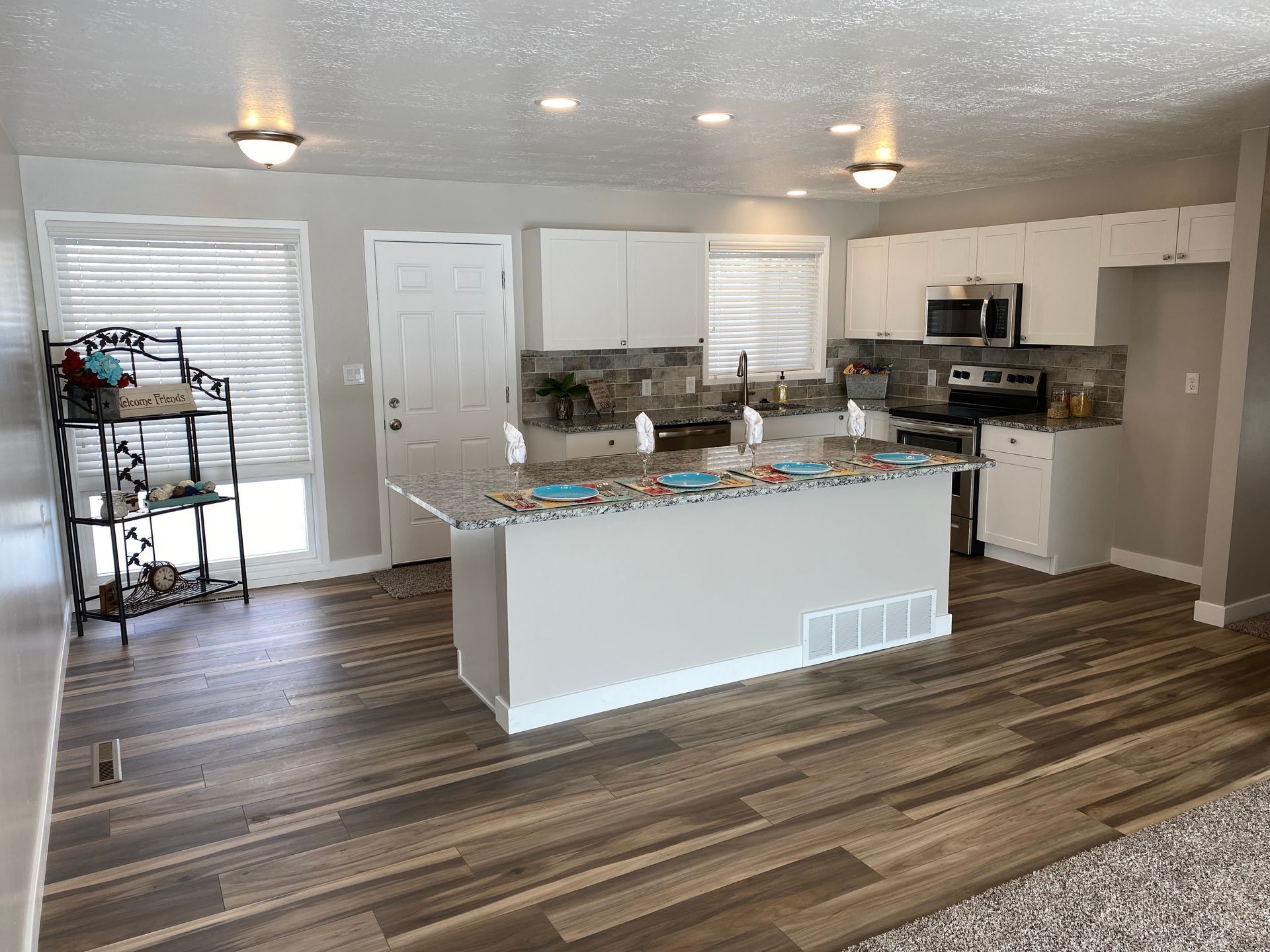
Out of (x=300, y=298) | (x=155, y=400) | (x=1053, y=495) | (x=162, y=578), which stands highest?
(x=300, y=298)

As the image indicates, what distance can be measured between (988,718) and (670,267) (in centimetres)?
373

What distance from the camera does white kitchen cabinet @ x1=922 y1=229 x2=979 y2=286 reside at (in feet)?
20.3

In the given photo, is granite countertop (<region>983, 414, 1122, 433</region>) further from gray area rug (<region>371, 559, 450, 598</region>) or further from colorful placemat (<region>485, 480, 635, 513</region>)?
gray area rug (<region>371, 559, 450, 598</region>)

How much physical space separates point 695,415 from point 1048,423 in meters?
2.26

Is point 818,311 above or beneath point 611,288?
beneath

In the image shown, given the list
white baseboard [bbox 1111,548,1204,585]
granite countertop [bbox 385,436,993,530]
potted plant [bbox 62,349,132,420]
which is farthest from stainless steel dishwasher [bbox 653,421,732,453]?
potted plant [bbox 62,349,132,420]

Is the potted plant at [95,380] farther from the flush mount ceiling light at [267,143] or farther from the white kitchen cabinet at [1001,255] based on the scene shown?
the white kitchen cabinet at [1001,255]

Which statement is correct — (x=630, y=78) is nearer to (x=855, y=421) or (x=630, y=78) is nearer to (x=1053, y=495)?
(x=855, y=421)

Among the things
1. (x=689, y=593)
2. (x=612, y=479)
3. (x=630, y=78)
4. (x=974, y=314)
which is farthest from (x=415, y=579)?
(x=974, y=314)

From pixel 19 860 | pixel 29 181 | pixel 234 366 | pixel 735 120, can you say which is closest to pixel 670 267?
pixel 735 120

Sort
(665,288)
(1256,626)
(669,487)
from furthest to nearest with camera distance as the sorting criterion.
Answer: (665,288) → (1256,626) → (669,487)

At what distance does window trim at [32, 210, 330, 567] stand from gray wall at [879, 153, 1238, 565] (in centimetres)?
462

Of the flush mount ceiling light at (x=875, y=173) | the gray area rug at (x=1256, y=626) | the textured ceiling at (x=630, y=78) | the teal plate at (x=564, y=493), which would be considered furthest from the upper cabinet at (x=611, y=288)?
the gray area rug at (x=1256, y=626)

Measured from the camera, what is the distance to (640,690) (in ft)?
12.7
